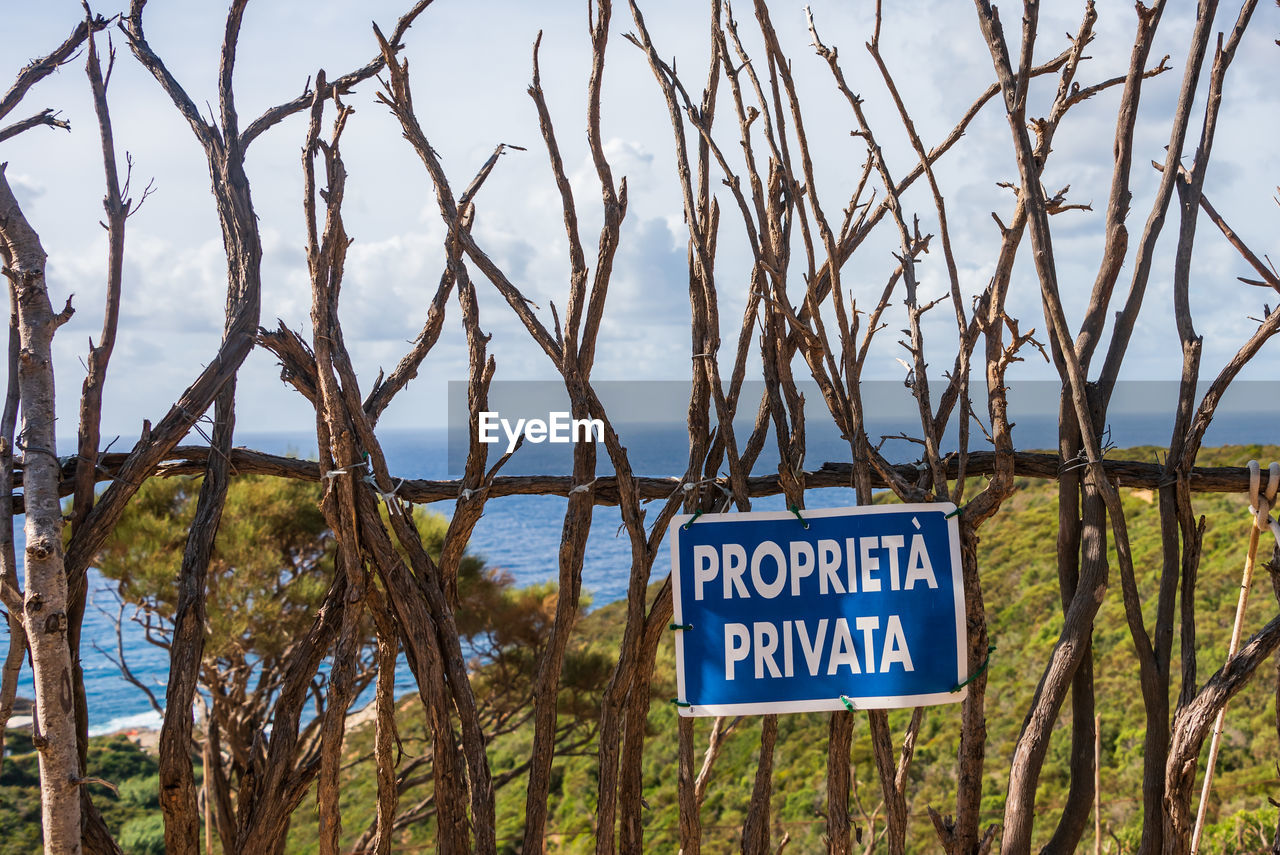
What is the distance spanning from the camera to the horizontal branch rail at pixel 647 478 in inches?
63.2

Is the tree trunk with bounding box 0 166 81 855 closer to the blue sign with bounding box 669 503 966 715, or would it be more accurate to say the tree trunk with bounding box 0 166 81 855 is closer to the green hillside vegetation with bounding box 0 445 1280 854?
the blue sign with bounding box 669 503 966 715

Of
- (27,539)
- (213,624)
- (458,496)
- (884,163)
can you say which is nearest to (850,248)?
(884,163)

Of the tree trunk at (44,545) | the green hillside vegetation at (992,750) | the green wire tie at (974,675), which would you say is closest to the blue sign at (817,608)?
the green wire tie at (974,675)

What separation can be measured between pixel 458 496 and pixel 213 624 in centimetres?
379

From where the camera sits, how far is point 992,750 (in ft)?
20.6

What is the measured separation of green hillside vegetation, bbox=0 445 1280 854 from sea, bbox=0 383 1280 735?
2.93 feet

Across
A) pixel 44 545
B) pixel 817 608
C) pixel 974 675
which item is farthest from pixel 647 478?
A: pixel 44 545

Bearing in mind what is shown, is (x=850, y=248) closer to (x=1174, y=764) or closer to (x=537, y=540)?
(x=1174, y=764)

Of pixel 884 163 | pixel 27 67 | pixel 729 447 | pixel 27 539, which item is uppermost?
pixel 27 67

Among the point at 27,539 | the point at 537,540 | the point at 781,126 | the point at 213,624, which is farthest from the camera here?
the point at 537,540

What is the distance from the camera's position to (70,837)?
1450mm

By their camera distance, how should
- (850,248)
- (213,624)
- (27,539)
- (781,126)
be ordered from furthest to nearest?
(213,624)
(850,248)
(781,126)
(27,539)

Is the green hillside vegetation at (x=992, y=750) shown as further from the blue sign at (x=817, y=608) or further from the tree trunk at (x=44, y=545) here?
the tree trunk at (x=44, y=545)

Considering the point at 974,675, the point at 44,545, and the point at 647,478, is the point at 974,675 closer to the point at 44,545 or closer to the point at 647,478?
the point at 647,478
